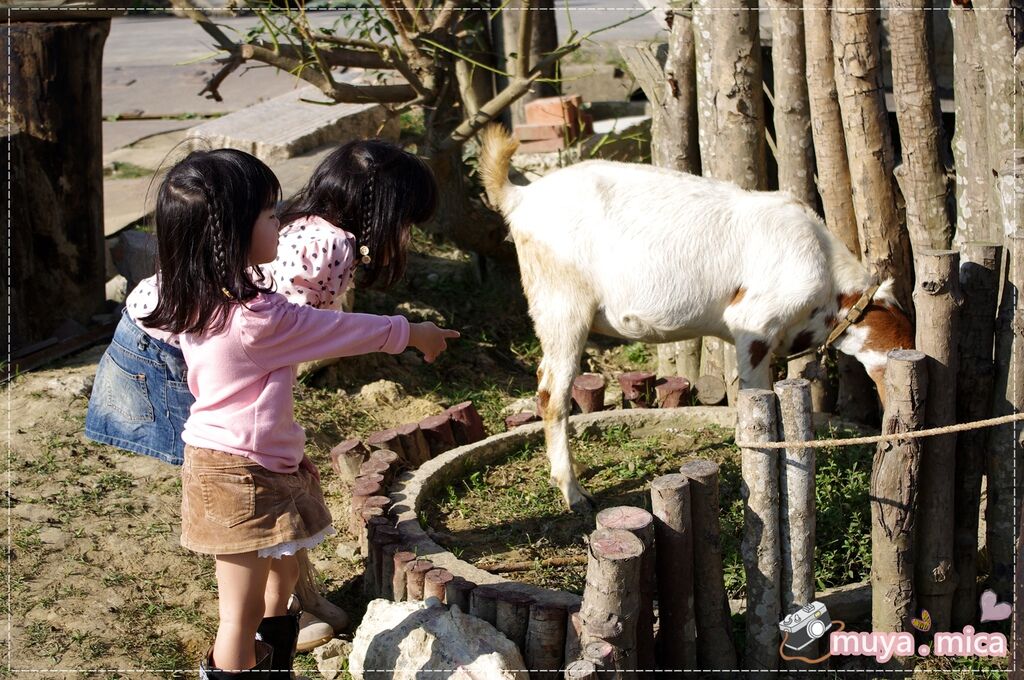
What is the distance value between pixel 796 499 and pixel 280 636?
172 centimetres

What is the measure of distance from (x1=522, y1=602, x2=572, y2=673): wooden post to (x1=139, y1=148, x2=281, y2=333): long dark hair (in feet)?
4.57

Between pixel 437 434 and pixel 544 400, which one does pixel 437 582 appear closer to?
pixel 544 400

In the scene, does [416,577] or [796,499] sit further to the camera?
[416,577]

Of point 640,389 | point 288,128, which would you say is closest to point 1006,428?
point 640,389

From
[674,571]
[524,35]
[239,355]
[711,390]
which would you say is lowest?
[711,390]

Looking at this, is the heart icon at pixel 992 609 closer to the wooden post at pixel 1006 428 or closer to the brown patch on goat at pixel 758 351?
the wooden post at pixel 1006 428

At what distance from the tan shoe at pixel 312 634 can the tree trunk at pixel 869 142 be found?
312 centimetres

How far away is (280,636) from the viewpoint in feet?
11.6

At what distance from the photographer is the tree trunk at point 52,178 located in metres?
6.50

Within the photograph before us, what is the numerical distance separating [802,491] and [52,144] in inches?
198

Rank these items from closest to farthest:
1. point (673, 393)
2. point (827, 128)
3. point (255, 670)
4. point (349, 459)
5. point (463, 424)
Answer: point (255, 670)
point (349, 459)
point (827, 128)
point (463, 424)
point (673, 393)

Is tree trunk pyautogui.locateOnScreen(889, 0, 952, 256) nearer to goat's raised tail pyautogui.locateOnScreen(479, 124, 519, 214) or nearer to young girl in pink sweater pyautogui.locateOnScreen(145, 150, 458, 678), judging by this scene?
goat's raised tail pyautogui.locateOnScreen(479, 124, 519, 214)

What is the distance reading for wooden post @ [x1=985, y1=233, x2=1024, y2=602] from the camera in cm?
369

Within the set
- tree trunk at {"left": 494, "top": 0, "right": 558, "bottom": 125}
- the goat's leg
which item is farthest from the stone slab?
the goat's leg
